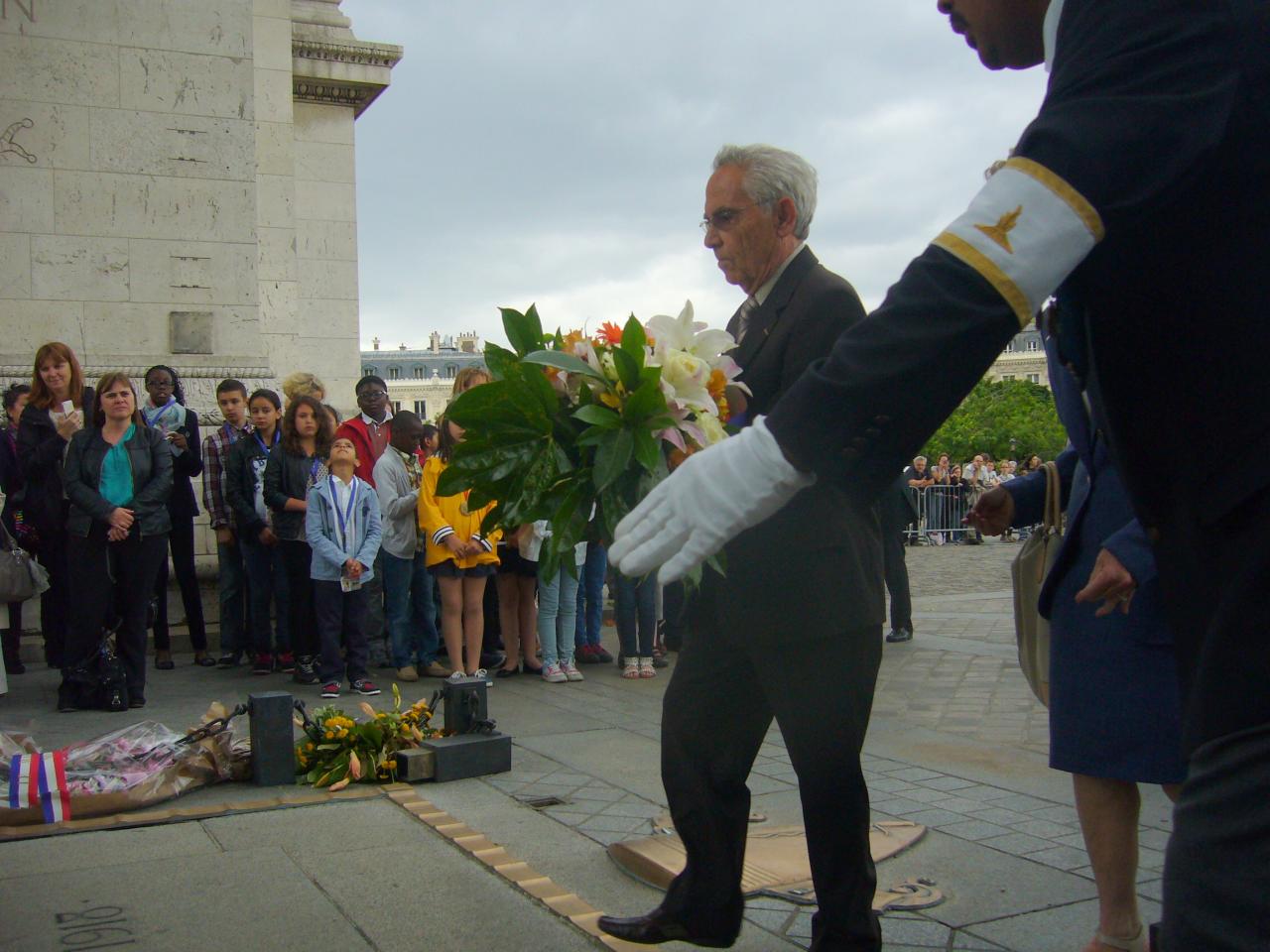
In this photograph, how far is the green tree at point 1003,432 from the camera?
67.9 m

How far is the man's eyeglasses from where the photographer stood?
10.3 ft

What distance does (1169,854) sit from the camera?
1.47m

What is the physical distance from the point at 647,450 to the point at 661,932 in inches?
53.3

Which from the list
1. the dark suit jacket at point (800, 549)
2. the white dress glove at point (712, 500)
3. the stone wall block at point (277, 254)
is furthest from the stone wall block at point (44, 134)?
the white dress glove at point (712, 500)

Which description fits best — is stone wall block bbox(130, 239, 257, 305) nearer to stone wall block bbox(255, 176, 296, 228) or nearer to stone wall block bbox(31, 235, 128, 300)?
stone wall block bbox(31, 235, 128, 300)

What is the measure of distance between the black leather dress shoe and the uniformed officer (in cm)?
180

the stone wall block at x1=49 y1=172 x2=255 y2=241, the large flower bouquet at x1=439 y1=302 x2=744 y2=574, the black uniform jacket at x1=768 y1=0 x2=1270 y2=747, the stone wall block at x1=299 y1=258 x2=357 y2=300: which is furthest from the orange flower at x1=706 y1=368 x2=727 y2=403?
the stone wall block at x1=299 y1=258 x2=357 y2=300

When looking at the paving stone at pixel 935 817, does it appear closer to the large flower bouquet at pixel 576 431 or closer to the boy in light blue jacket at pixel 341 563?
the large flower bouquet at pixel 576 431

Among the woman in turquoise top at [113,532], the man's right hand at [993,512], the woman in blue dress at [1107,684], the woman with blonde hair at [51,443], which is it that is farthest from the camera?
the woman with blonde hair at [51,443]

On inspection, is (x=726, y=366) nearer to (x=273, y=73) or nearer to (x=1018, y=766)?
(x=1018, y=766)

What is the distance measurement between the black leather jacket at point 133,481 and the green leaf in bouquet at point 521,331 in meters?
5.59

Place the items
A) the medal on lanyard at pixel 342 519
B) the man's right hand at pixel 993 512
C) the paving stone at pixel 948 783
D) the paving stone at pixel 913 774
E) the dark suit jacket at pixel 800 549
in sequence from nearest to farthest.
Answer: the dark suit jacket at pixel 800 549
the man's right hand at pixel 993 512
the paving stone at pixel 948 783
the paving stone at pixel 913 774
the medal on lanyard at pixel 342 519

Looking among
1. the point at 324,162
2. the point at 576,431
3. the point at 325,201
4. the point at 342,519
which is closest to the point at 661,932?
the point at 576,431

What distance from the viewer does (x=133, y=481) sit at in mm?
7754
